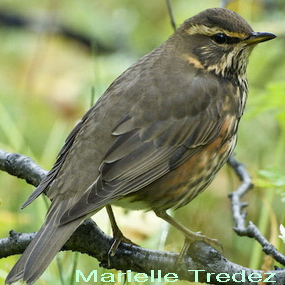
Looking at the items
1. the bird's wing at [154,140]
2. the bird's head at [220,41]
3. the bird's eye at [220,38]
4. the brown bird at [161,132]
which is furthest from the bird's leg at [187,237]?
the bird's eye at [220,38]

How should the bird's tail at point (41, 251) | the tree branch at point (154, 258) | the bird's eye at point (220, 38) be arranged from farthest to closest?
1. the bird's eye at point (220, 38)
2. the tree branch at point (154, 258)
3. the bird's tail at point (41, 251)

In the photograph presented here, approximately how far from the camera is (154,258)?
145 inches

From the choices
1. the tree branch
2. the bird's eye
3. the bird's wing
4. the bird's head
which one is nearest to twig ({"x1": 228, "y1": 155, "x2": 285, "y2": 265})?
the tree branch

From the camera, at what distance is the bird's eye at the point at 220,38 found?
434 cm

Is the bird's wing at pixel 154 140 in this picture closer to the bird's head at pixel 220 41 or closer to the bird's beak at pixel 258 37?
the bird's head at pixel 220 41

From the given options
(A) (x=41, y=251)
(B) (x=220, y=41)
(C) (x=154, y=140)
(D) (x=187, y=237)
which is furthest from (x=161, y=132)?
(A) (x=41, y=251)

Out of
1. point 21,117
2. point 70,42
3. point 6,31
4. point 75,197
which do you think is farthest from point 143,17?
point 75,197

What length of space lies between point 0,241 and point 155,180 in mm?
882

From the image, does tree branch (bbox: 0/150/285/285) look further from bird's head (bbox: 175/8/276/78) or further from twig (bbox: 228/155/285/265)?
bird's head (bbox: 175/8/276/78)

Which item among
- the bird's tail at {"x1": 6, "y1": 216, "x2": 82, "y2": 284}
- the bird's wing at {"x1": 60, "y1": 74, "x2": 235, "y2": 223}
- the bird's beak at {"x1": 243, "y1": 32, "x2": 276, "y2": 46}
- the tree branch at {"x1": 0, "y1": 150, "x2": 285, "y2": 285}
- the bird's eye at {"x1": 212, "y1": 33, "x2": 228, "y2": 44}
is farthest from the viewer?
the bird's eye at {"x1": 212, "y1": 33, "x2": 228, "y2": 44}

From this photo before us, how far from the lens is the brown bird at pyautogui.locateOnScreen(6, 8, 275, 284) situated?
377 centimetres

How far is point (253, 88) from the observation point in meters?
6.25

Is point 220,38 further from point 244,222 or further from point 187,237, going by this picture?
point 187,237

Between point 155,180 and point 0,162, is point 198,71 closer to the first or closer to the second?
point 155,180
